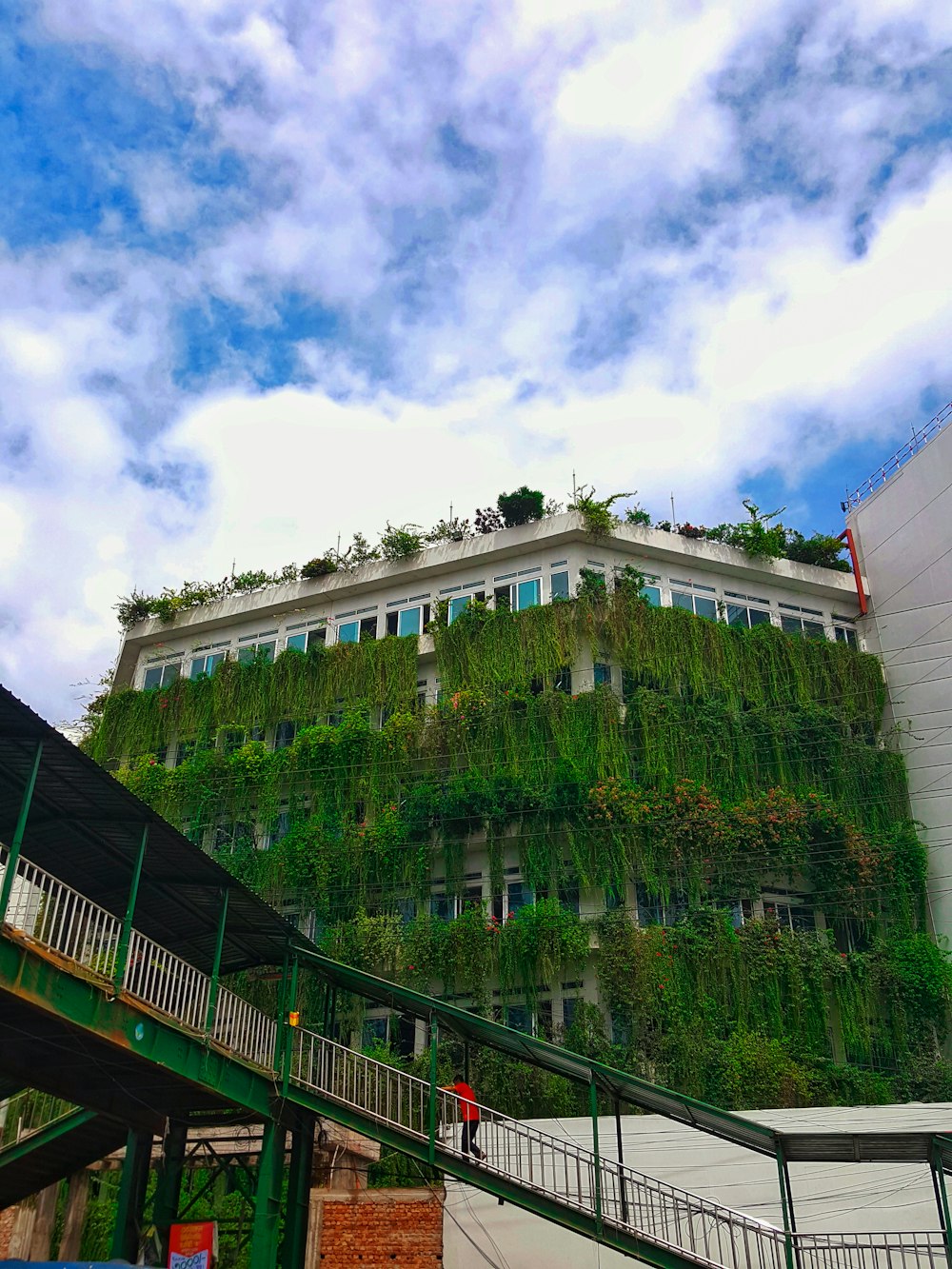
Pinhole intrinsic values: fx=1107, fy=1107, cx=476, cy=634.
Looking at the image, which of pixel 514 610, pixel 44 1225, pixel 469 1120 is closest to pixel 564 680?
pixel 514 610

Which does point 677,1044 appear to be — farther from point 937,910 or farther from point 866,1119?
point 937,910

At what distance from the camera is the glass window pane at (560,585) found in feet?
93.6

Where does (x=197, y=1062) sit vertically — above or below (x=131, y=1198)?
above

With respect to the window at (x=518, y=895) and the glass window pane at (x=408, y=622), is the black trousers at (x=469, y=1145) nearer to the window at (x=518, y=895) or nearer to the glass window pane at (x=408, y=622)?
the window at (x=518, y=895)

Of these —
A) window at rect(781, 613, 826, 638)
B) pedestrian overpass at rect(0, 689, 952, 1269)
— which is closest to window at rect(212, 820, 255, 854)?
pedestrian overpass at rect(0, 689, 952, 1269)

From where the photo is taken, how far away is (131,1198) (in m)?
16.4

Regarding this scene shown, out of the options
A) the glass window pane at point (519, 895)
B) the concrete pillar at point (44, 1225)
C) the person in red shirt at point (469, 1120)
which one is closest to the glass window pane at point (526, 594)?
the glass window pane at point (519, 895)

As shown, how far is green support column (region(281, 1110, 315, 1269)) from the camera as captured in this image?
52.3 ft

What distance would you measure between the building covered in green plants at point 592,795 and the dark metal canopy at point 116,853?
727cm

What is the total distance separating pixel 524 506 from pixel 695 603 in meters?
5.26

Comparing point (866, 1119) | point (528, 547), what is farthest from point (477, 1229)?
point (528, 547)

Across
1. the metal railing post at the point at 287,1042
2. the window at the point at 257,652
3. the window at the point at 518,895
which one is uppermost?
the window at the point at 257,652

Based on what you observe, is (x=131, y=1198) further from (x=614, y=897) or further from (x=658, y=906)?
(x=658, y=906)

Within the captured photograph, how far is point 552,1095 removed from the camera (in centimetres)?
2138
